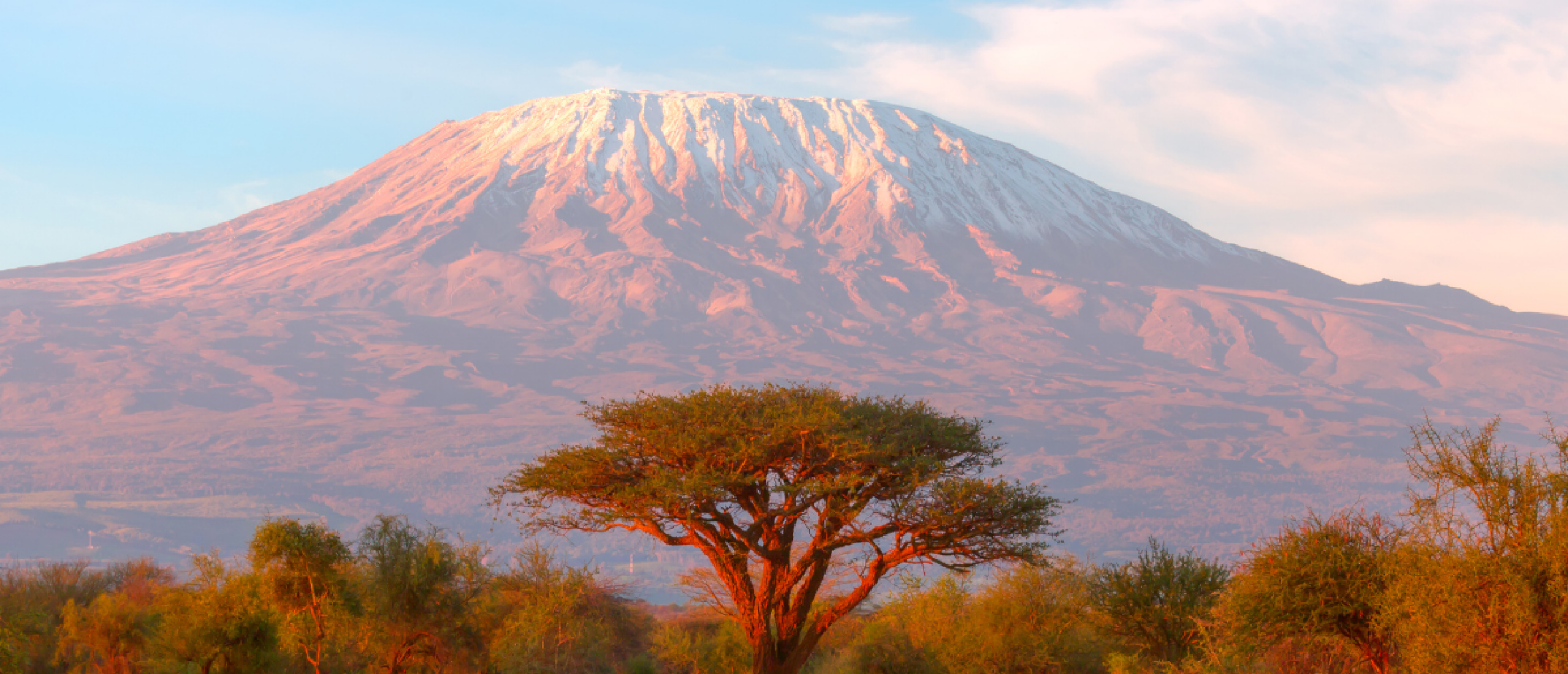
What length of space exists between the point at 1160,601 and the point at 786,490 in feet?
41.7

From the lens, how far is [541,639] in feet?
120

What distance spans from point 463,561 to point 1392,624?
66.5 ft

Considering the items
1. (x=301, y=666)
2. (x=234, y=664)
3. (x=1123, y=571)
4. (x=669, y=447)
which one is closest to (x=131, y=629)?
(x=301, y=666)

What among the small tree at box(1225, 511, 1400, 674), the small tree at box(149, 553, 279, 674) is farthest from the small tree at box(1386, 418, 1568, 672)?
the small tree at box(149, 553, 279, 674)

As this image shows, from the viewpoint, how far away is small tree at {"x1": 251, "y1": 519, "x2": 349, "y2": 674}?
2406 cm

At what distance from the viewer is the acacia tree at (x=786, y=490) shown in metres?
24.4

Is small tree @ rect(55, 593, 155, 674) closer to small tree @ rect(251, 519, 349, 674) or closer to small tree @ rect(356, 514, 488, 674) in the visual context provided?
small tree @ rect(356, 514, 488, 674)

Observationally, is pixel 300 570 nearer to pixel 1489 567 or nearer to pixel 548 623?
pixel 548 623

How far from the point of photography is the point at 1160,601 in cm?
3145

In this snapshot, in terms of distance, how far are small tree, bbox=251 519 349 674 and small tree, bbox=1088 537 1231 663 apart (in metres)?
18.8

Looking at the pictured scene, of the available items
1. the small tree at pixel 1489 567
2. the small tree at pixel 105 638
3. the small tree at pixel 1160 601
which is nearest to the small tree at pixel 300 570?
the small tree at pixel 105 638

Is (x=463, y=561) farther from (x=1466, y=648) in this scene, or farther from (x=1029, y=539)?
(x=1466, y=648)

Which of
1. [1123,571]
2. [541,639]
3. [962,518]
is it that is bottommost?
[541,639]

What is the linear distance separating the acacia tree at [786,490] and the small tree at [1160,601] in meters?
6.11
